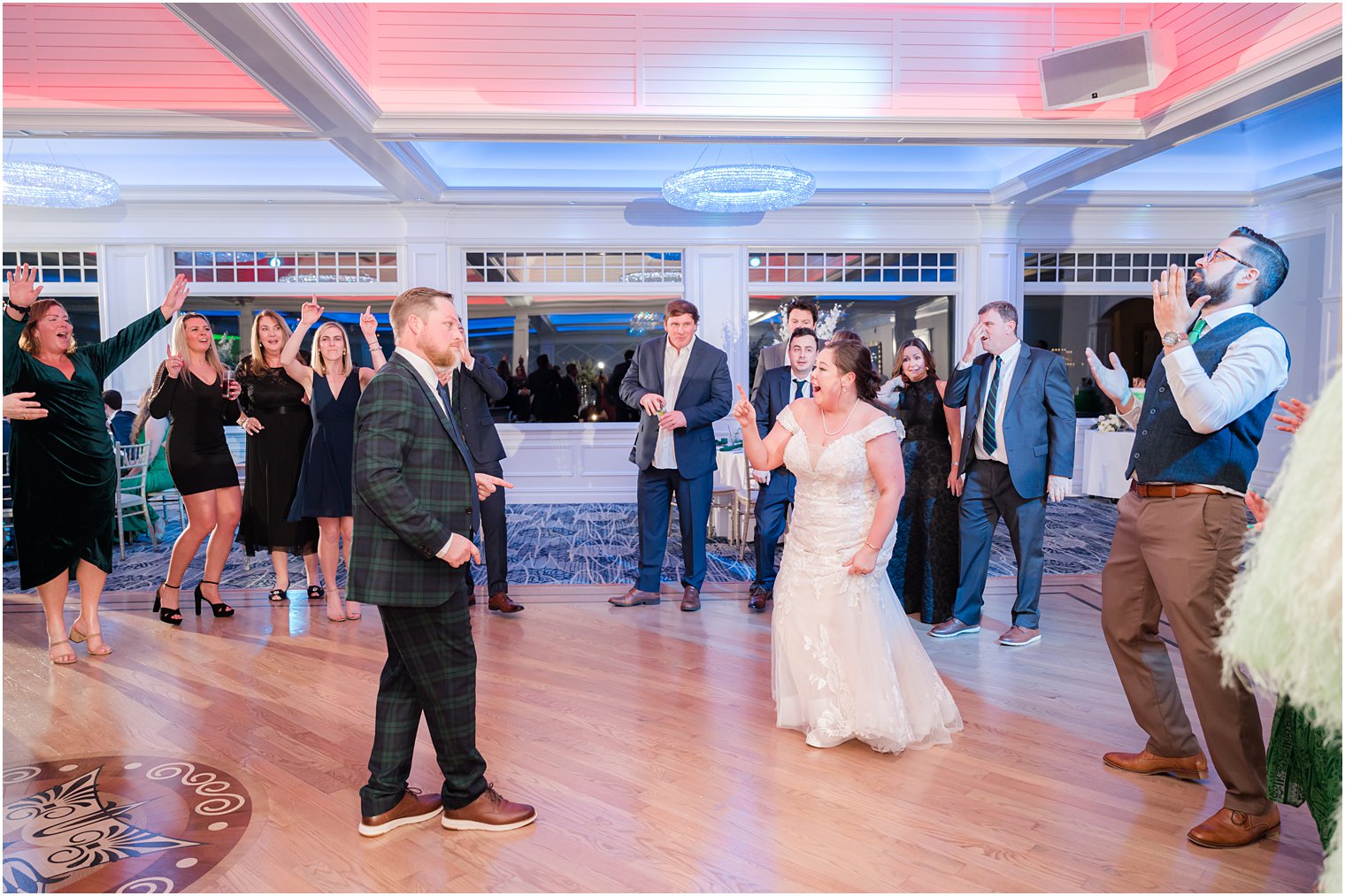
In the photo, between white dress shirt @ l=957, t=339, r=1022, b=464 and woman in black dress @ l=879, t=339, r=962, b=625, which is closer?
white dress shirt @ l=957, t=339, r=1022, b=464

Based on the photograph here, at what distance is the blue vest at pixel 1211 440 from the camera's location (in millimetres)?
2350

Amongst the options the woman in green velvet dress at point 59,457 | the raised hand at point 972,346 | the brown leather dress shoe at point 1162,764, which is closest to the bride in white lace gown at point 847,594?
the brown leather dress shoe at point 1162,764

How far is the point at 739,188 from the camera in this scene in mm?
6770

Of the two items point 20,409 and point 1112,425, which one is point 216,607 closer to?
point 20,409

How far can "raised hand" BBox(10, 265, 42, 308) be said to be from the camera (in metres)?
3.48

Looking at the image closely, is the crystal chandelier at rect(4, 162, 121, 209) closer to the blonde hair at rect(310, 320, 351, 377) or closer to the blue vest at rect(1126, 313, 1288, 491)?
the blonde hair at rect(310, 320, 351, 377)

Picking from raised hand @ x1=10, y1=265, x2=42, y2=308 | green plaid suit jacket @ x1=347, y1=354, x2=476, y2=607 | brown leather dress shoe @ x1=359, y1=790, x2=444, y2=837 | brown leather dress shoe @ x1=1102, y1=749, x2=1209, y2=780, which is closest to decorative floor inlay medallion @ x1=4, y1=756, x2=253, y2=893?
brown leather dress shoe @ x1=359, y1=790, x2=444, y2=837

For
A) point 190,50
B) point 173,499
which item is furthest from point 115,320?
point 190,50

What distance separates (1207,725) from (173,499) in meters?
7.78

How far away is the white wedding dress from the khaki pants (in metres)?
0.76

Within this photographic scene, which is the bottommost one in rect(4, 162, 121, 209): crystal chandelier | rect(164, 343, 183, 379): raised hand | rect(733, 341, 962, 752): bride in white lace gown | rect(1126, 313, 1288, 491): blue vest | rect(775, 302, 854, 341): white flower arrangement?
rect(733, 341, 962, 752): bride in white lace gown

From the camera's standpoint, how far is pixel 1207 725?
2.35 m

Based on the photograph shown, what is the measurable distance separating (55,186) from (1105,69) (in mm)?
7616

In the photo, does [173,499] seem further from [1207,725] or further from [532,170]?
[1207,725]
